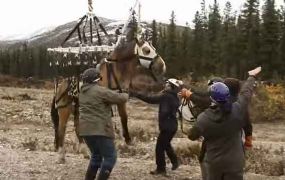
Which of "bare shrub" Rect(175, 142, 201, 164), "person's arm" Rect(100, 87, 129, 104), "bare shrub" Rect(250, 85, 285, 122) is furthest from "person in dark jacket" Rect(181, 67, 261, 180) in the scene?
"bare shrub" Rect(250, 85, 285, 122)

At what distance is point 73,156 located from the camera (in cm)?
1134

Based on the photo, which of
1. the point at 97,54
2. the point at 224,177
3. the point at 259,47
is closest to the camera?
the point at 224,177

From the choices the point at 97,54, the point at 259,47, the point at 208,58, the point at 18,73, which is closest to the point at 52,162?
the point at 97,54

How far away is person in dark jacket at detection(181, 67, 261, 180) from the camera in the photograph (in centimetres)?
581

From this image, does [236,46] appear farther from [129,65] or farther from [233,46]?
[129,65]

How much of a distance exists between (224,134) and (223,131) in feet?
0.16

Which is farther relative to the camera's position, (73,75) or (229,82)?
(73,75)

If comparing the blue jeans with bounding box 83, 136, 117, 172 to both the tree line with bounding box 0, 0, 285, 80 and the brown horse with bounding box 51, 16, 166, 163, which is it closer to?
the brown horse with bounding box 51, 16, 166, 163

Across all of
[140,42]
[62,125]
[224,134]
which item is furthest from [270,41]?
[224,134]

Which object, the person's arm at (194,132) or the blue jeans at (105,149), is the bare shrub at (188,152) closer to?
the blue jeans at (105,149)

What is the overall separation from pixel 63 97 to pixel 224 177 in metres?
5.19

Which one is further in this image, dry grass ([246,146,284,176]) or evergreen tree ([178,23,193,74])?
evergreen tree ([178,23,193,74])

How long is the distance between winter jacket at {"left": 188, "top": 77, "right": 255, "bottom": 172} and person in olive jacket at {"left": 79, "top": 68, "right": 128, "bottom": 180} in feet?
6.01

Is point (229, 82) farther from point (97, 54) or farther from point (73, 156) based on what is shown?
point (73, 156)
